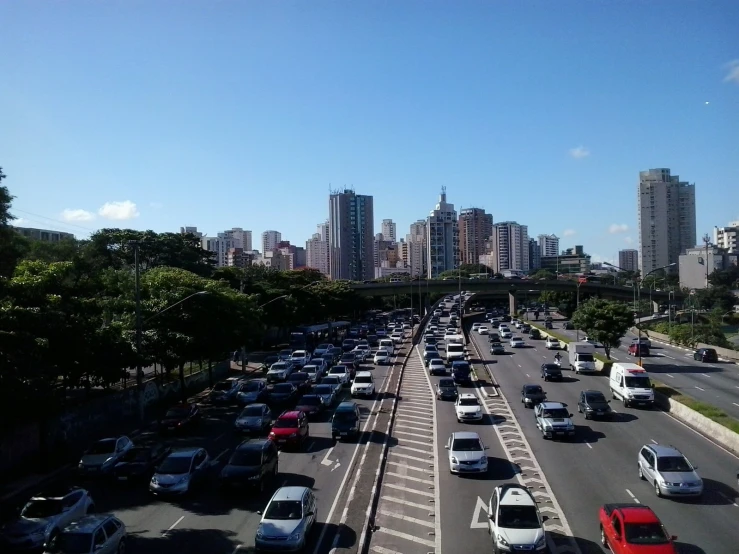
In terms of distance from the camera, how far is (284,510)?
55.1 ft

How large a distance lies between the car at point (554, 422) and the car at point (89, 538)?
62.6 ft

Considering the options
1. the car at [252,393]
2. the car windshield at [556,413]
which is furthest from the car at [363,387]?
the car windshield at [556,413]

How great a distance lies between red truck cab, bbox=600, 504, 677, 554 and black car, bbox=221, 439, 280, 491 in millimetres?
10748

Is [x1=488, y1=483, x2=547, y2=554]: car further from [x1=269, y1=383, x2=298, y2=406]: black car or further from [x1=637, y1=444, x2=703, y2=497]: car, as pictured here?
[x1=269, y1=383, x2=298, y2=406]: black car

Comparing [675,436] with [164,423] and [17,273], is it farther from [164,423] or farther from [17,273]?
[17,273]

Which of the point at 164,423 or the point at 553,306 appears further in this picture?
the point at 553,306

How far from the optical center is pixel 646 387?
3666cm

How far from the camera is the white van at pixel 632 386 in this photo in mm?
35938

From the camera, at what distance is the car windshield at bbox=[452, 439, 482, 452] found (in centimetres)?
A: 2373

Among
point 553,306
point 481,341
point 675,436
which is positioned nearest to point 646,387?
point 675,436

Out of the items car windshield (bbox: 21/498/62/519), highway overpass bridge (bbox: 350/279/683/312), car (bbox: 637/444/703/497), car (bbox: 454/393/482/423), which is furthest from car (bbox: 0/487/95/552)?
highway overpass bridge (bbox: 350/279/683/312)

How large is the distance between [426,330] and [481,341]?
14.5 meters

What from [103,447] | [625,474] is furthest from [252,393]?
[625,474]

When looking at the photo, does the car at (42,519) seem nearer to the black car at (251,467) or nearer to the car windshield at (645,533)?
the black car at (251,467)
